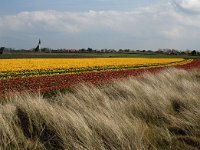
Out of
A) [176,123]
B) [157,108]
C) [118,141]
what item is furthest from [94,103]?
[118,141]

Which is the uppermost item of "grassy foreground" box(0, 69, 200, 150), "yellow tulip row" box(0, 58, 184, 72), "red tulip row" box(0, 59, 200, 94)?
"grassy foreground" box(0, 69, 200, 150)

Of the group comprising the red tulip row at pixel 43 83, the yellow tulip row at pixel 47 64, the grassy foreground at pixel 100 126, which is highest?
the grassy foreground at pixel 100 126

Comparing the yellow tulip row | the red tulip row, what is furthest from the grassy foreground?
the yellow tulip row

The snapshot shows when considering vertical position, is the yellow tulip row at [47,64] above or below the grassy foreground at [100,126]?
below

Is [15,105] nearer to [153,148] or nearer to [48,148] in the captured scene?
[48,148]

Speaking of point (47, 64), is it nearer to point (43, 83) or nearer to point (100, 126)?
point (43, 83)

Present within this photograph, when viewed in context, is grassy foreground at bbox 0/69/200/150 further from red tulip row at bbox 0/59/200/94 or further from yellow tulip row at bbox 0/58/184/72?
yellow tulip row at bbox 0/58/184/72

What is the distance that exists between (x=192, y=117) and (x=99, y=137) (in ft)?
8.58

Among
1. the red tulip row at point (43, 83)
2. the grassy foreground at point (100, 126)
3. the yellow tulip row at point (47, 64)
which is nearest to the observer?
the grassy foreground at point (100, 126)

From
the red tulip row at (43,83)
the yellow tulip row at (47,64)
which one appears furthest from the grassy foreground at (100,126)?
the yellow tulip row at (47,64)

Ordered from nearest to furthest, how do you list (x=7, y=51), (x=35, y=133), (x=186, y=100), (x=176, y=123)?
(x=35, y=133), (x=176, y=123), (x=186, y=100), (x=7, y=51)

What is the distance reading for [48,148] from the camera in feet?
20.8

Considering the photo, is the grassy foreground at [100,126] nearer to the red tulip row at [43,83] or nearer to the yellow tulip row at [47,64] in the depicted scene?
the red tulip row at [43,83]

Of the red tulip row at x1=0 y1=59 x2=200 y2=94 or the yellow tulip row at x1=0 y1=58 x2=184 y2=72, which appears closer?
the red tulip row at x1=0 y1=59 x2=200 y2=94
